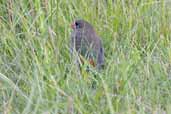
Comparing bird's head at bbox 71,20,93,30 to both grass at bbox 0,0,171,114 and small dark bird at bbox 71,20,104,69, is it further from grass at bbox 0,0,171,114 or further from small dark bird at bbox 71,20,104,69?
grass at bbox 0,0,171,114

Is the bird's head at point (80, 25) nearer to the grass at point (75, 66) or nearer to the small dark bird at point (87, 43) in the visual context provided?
the small dark bird at point (87, 43)

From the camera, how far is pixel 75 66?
3.70 meters

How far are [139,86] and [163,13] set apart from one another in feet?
3.99

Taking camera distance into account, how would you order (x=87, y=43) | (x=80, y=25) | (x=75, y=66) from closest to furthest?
(x=75, y=66)
(x=87, y=43)
(x=80, y=25)

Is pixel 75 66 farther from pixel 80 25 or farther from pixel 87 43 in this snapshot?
pixel 80 25

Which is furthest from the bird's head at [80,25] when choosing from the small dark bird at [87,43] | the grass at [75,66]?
the grass at [75,66]

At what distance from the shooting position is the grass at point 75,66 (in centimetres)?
337

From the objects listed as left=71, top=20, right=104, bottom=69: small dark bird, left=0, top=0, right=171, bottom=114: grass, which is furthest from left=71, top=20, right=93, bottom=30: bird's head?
left=0, top=0, right=171, bottom=114: grass

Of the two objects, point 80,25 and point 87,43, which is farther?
point 80,25

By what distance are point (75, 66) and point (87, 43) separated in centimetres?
66

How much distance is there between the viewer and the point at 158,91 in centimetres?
361

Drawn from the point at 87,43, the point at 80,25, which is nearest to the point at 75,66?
the point at 87,43

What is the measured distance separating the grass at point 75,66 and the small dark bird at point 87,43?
7cm

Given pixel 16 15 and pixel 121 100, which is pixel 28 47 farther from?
pixel 121 100
